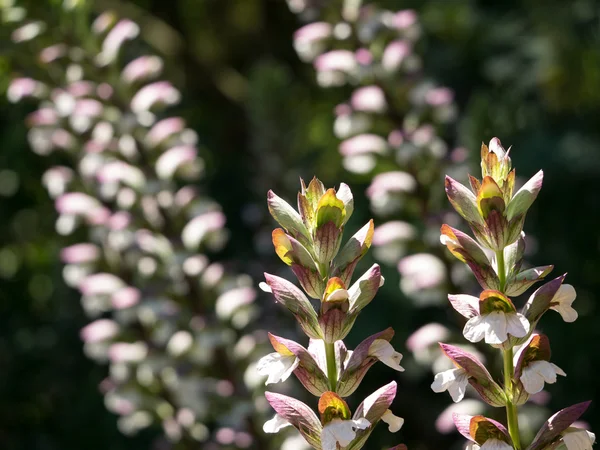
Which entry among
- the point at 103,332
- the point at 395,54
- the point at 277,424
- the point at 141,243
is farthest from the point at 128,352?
the point at 277,424

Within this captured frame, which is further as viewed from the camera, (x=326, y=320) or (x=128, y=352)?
(x=128, y=352)

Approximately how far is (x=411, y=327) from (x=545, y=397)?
1.63ft

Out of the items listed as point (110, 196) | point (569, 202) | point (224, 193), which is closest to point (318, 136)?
point (224, 193)

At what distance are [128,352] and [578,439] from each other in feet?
3.36

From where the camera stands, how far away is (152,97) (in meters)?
1.68

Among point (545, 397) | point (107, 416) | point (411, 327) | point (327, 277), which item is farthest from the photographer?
point (107, 416)

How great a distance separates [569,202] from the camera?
2102 millimetres

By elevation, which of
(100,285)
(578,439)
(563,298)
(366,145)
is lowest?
(578,439)

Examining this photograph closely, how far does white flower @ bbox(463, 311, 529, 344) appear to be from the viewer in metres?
0.70

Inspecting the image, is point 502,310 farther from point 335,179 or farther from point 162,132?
point 335,179

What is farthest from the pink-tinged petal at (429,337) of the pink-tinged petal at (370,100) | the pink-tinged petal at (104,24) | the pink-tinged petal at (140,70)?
the pink-tinged petal at (104,24)

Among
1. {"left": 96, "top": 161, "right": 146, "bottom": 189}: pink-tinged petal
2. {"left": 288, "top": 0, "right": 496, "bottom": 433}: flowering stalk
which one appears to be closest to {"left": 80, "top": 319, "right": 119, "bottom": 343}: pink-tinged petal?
{"left": 96, "top": 161, "right": 146, "bottom": 189}: pink-tinged petal

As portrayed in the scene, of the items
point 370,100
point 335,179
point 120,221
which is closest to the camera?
point 370,100

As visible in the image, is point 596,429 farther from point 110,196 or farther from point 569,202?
point 110,196
